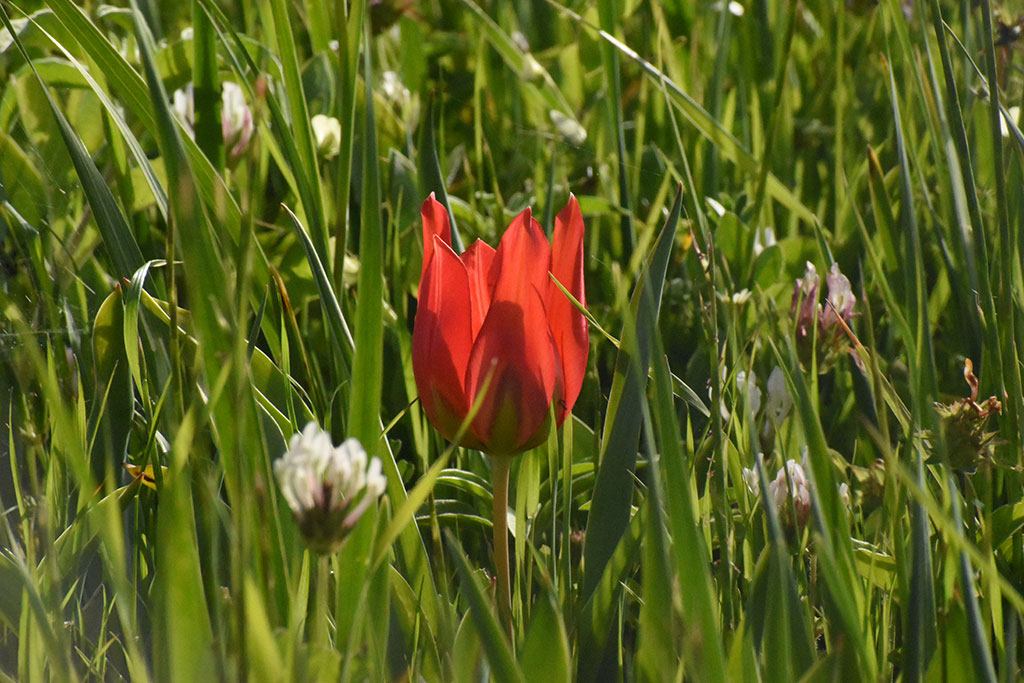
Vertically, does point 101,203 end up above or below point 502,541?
above

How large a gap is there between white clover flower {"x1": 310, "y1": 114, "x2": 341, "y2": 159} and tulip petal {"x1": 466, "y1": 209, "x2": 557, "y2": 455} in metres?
0.74

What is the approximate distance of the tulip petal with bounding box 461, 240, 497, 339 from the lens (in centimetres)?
68

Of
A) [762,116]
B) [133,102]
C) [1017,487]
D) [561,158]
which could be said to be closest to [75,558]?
[133,102]

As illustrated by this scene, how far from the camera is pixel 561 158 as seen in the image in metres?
1.52

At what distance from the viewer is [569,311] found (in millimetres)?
657

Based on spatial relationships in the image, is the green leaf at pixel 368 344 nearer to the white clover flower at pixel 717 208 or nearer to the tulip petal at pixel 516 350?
the tulip petal at pixel 516 350

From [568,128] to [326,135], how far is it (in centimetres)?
39

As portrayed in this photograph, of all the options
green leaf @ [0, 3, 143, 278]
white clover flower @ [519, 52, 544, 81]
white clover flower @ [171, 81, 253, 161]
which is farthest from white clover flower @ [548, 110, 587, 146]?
green leaf @ [0, 3, 143, 278]

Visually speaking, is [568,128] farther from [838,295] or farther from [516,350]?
[516,350]

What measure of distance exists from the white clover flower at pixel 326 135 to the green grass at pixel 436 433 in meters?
0.05

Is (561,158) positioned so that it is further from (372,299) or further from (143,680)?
(143,680)

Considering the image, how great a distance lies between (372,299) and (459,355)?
87mm

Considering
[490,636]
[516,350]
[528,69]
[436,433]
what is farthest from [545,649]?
[528,69]

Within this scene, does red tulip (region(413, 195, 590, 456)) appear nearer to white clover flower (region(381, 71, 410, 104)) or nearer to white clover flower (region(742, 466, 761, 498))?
Result: white clover flower (region(742, 466, 761, 498))
